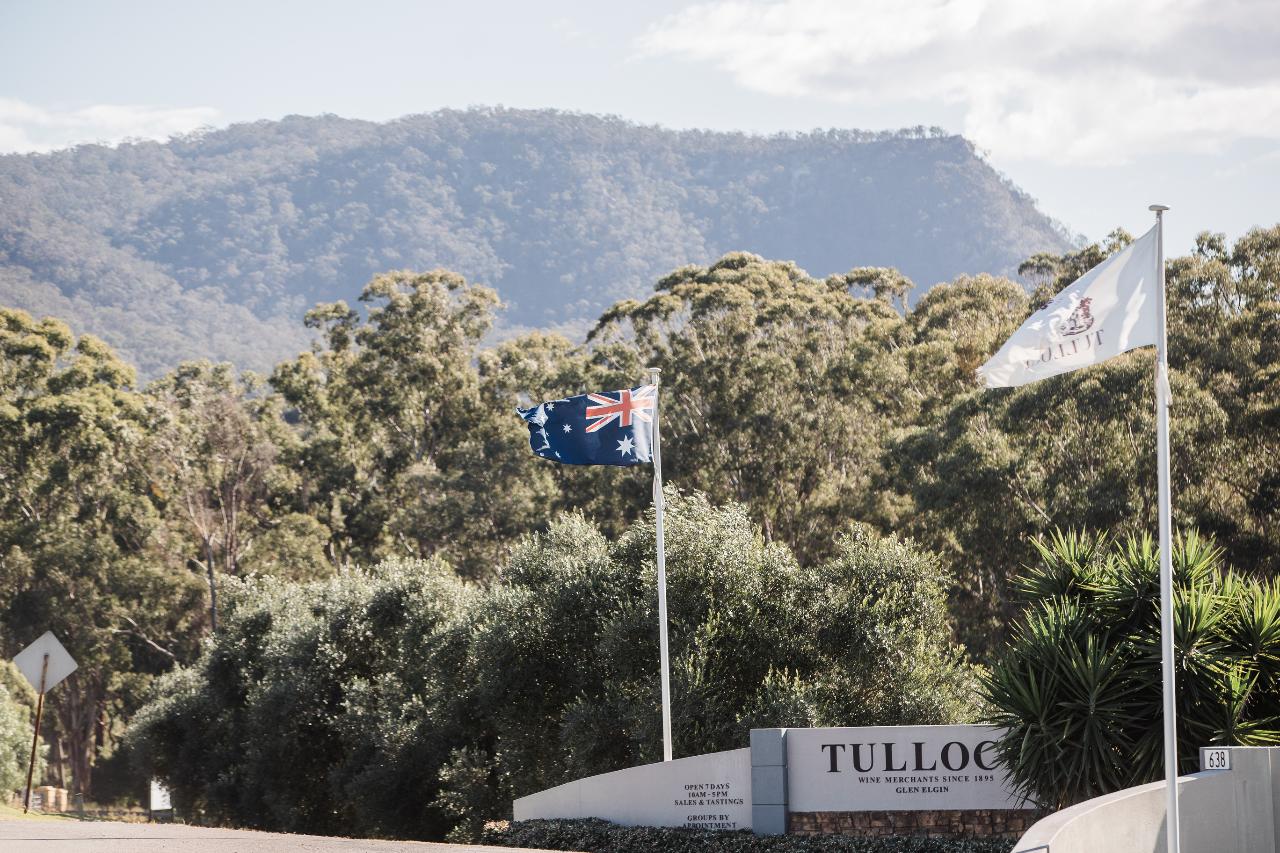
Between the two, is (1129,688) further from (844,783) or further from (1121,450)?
(1121,450)

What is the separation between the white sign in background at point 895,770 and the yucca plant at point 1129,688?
0.77 m

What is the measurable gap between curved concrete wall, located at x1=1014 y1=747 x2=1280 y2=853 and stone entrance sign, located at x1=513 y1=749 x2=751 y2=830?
6.68 m

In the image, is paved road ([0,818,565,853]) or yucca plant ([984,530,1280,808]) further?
yucca plant ([984,530,1280,808])

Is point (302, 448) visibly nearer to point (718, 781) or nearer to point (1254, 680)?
point (718, 781)

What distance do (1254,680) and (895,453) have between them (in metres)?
23.3

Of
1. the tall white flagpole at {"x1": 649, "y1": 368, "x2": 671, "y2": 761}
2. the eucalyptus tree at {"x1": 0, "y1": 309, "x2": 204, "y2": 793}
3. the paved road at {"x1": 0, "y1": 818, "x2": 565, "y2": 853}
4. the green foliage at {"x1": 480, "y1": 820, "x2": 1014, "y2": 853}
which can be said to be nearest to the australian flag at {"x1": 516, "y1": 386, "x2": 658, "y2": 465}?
the tall white flagpole at {"x1": 649, "y1": 368, "x2": 671, "y2": 761}

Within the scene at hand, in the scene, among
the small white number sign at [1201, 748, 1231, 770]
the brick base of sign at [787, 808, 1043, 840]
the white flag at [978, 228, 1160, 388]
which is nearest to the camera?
the white flag at [978, 228, 1160, 388]

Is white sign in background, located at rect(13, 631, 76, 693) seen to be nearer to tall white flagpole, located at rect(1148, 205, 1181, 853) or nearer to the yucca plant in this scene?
the yucca plant

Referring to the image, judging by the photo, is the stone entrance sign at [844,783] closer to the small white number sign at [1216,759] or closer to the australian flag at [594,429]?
the small white number sign at [1216,759]

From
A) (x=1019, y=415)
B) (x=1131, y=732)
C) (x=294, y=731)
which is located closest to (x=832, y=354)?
(x=1019, y=415)

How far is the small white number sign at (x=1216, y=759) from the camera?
14375 millimetres

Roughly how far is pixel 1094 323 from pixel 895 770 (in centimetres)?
743

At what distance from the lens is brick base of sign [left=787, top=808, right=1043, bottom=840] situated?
1816cm

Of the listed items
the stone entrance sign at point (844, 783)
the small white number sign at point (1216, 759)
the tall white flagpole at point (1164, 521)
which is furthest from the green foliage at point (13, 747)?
the tall white flagpole at point (1164, 521)
